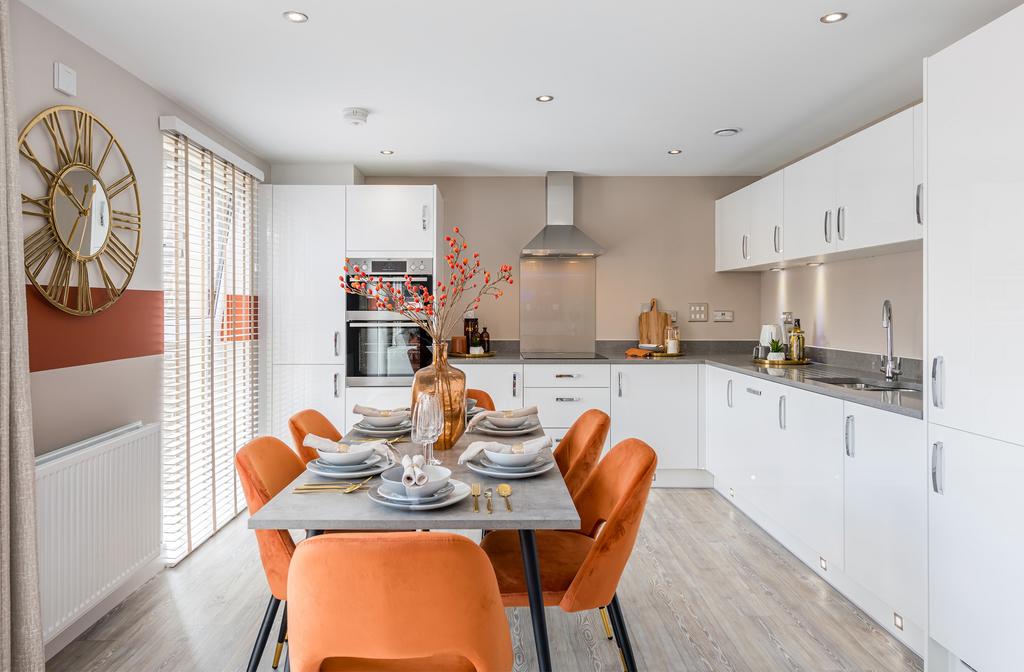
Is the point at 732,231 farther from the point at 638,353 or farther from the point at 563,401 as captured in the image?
the point at 563,401

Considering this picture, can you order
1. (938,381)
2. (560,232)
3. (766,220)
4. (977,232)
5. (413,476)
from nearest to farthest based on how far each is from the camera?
(413,476) < (977,232) < (938,381) < (766,220) < (560,232)

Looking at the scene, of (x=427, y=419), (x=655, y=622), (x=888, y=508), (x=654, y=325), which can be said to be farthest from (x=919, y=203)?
(x=654, y=325)

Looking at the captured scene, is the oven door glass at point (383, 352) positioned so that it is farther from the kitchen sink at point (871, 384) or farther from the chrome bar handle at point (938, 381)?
the chrome bar handle at point (938, 381)

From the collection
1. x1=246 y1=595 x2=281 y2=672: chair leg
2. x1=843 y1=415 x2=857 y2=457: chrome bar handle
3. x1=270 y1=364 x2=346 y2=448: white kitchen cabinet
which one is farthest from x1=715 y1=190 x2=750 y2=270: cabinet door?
x1=246 y1=595 x2=281 y2=672: chair leg

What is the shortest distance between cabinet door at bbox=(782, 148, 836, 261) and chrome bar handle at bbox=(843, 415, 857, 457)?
1.02 m

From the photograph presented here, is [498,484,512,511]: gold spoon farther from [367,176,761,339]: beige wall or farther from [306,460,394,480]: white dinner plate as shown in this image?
[367,176,761,339]: beige wall

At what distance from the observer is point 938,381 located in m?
2.05

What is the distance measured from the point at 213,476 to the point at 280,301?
1.28 meters

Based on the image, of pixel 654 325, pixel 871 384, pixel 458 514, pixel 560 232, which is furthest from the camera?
pixel 654 325

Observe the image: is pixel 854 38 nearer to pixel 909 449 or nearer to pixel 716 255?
pixel 909 449

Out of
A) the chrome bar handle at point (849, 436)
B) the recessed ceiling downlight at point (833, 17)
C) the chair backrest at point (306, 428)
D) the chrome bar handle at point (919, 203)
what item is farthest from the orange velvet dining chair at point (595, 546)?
the recessed ceiling downlight at point (833, 17)

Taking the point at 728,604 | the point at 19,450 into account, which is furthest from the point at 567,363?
the point at 19,450

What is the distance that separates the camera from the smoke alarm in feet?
10.9

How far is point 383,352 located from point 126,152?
197 centimetres
